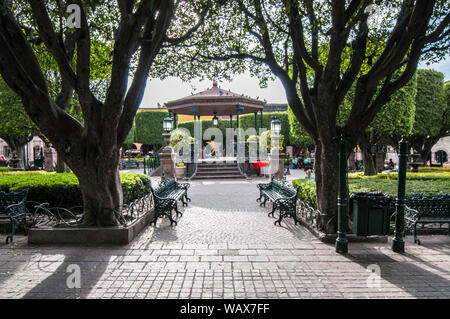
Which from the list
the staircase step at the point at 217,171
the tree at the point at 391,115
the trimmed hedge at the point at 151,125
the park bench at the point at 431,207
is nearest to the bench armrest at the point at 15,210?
the park bench at the point at 431,207

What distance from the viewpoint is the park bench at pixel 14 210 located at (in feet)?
19.0

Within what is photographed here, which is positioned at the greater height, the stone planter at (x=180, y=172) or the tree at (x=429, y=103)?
the tree at (x=429, y=103)

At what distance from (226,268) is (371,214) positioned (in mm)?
2758

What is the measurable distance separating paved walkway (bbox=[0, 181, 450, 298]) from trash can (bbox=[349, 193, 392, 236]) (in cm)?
36

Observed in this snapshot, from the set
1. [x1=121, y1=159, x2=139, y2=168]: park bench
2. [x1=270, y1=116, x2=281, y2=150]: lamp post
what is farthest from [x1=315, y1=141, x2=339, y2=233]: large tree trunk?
[x1=121, y1=159, x2=139, y2=168]: park bench

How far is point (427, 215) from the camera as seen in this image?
20.8ft

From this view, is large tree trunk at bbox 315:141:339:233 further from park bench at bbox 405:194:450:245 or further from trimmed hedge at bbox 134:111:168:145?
trimmed hedge at bbox 134:111:168:145

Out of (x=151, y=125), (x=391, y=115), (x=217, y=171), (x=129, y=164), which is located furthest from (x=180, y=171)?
(x=151, y=125)

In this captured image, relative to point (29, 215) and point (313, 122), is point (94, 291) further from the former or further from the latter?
point (313, 122)

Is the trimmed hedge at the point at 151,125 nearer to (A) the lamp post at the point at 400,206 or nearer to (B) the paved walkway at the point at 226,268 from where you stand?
(B) the paved walkway at the point at 226,268

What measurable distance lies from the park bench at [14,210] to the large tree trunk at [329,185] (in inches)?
240

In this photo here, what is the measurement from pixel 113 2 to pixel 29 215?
5.92 meters

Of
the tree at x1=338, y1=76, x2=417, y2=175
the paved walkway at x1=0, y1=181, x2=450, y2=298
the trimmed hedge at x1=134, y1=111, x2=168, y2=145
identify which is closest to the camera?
the paved walkway at x1=0, y1=181, x2=450, y2=298

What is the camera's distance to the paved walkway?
3.73m
